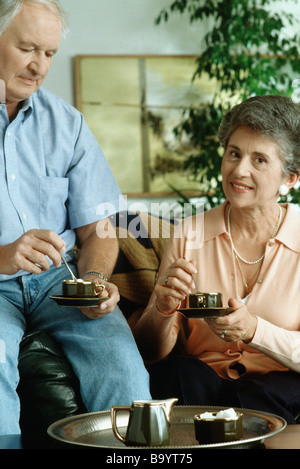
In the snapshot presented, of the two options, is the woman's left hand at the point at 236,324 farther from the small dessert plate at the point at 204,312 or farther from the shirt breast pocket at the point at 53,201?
the shirt breast pocket at the point at 53,201

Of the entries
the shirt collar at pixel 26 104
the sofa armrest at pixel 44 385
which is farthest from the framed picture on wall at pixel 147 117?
the sofa armrest at pixel 44 385

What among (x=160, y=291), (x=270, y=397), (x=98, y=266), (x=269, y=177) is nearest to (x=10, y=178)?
(x=98, y=266)

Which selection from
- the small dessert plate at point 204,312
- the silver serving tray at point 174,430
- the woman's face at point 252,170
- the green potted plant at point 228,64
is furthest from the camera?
the green potted plant at point 228,64

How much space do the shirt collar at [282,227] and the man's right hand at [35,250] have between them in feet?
1.73

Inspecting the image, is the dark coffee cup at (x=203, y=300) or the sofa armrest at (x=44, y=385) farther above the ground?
the dark coffee cup at (x=203, y=300)

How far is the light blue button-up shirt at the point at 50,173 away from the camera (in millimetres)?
2012

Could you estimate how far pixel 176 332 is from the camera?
6.39ft

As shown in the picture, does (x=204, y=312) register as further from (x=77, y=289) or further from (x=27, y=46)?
(x=27, y=46)

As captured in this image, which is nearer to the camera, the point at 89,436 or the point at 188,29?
the point at 89,436

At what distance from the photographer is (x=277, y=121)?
1910 millimetres

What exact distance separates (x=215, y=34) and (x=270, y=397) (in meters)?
2.75

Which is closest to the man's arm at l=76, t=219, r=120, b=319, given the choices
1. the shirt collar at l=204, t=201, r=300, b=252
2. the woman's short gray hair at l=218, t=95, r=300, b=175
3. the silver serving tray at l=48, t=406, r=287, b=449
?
the shirt collar at l=204, t=201, r=300, b=252
